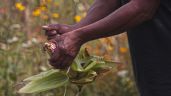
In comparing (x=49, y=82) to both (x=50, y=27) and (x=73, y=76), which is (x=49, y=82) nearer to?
(x=73, y=76)

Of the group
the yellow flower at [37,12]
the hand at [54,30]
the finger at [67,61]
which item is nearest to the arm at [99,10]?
the hand at [54,30]

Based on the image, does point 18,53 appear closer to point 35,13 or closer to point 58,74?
point 35,13

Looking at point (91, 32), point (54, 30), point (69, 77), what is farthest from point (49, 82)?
point (91, 32)

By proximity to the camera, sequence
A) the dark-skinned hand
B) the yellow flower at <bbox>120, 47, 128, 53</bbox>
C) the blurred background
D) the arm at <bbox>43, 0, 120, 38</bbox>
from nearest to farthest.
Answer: the dark-skinned hand, the arm at <bbox>43, 0, 120, 38</bbox>, the blurred background, the yellow flower at <bbox>120, 47, 128, 53</bbox>

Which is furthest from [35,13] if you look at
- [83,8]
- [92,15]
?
[92,15]

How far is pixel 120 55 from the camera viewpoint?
4.61 m

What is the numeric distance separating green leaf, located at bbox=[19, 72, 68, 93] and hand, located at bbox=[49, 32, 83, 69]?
24cm

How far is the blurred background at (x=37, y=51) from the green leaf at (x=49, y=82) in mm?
692

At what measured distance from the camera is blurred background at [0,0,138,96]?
11.5 feet

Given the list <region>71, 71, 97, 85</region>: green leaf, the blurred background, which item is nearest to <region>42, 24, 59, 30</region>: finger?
<region>71, 71, 97, 85</region>: green leaf

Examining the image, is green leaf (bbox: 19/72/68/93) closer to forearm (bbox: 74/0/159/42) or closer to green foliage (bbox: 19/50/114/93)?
green foliage (bbox: 19/50/114/93)

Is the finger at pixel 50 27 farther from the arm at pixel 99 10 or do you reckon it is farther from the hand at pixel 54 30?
the arm at pixel 99 10

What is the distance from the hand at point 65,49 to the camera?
78.2 inches

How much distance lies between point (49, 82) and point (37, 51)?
1.65 meters
